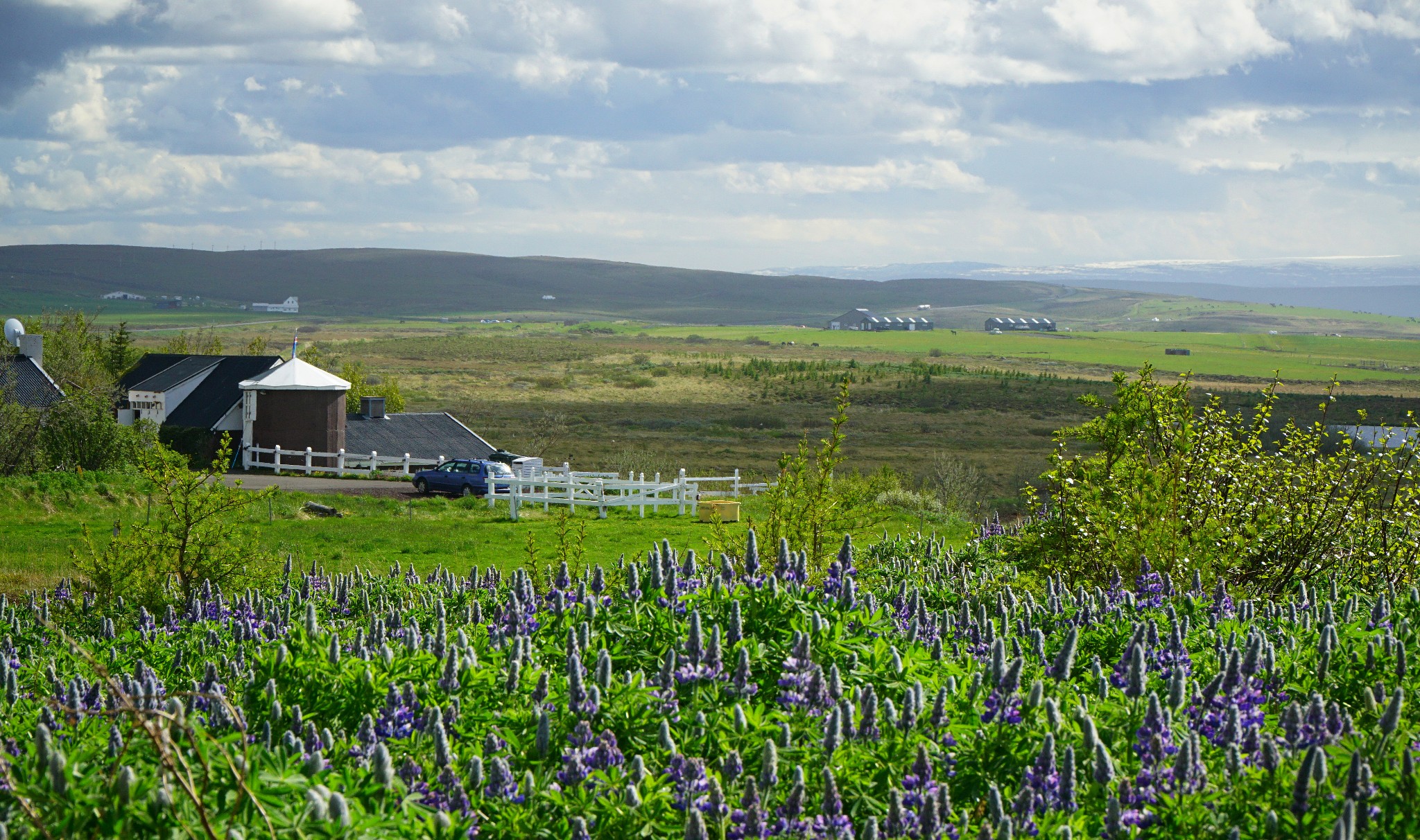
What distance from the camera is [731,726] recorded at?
17.5 ft

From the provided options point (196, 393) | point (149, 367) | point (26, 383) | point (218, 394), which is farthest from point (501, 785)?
point (149, 367)

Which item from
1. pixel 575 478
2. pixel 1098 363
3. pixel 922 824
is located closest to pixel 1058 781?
pixel 922 824

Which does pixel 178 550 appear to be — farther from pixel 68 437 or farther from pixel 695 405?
pixel 695 405

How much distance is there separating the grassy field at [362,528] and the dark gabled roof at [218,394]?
48.1 ft

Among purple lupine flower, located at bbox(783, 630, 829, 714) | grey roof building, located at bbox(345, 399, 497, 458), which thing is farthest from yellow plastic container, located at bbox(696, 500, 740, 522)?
purple lupine flower, located at bbox(783, 630, 829, 714)

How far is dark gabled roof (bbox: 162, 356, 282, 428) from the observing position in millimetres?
43656

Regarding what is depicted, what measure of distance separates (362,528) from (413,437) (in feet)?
66.4

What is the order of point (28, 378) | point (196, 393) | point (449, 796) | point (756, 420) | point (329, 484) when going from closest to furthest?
point (449, 796)
point (329, 484)
point (28, 378)
point (196, 393)
point (756, 420)

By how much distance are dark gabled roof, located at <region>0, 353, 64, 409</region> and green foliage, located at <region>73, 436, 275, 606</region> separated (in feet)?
89.9

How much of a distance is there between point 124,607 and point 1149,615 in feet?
29.6

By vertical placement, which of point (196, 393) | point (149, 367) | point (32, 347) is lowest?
point (196, 393)

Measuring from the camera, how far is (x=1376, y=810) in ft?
14.1

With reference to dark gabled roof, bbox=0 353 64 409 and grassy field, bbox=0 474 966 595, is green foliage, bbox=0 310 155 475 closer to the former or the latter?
dark gabled roof, bbox=0 353 64 409

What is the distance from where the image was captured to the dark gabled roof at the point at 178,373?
45750 mm
